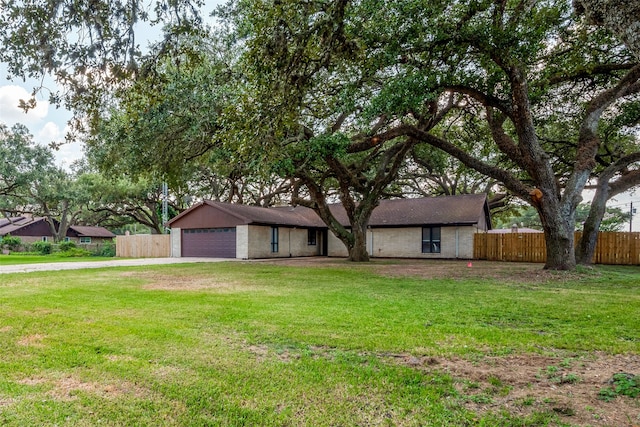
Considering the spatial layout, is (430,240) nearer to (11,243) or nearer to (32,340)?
(32,340)

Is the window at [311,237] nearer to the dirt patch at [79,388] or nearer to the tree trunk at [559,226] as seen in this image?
the tree trunk at [559,226]

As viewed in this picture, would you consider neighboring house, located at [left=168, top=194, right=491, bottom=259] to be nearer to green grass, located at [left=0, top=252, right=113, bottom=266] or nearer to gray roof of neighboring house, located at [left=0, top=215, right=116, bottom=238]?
green grass, located at [left=0, top=252, right=113, bottom=266]

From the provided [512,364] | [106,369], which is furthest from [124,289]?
[512,364]

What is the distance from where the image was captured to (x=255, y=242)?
2228 cm

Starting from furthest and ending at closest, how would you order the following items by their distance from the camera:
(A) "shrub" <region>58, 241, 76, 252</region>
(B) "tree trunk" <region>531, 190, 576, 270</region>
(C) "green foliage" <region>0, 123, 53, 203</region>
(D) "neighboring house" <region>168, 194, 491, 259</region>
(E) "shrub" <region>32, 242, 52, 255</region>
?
(E) "shrub" <region>32, 242, 52, 255</region>
(A) "shrub" <region>58, 241, 76, 252</region>
(C) "green foliage" <region>0, 123, 53, 203</region>
(D) "neighboring house" <region>168, 194, 491, 259</region>
(B) "tree trunk" <region>531, 190, 576, 270</region>

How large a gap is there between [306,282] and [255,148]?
5.24 m

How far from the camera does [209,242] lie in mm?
23703

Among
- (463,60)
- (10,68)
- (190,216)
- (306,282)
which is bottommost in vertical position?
(306,282)

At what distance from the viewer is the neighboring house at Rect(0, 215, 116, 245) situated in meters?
42.4

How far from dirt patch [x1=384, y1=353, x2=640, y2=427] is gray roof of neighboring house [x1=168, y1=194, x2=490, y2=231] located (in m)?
18.6

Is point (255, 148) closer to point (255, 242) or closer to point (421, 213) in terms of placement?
point (255, 242)

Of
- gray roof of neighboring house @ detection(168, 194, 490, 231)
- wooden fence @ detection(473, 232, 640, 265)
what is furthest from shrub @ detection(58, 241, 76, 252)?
wooden fence @ detection(473, 232, 640, 265)

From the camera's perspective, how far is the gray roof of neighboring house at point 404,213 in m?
22.5

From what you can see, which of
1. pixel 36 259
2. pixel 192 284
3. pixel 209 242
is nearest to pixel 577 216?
pixel 209 242
